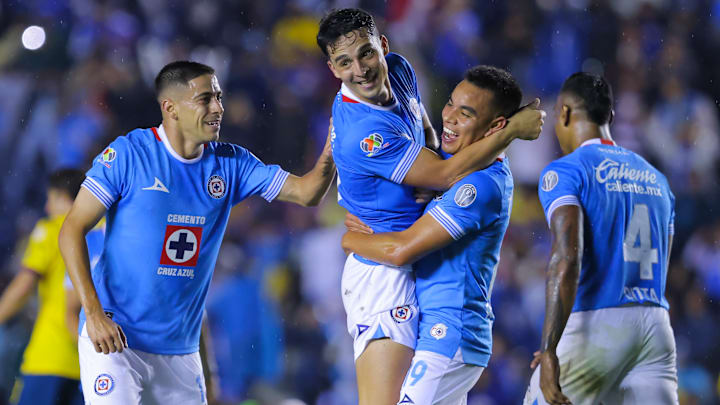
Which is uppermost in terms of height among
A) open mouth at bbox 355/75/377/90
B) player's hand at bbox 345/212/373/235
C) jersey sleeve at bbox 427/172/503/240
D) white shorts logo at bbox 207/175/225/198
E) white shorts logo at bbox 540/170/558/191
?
open mouth at bbox 355/75/377/90

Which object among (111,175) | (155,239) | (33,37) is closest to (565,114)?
(155,239)

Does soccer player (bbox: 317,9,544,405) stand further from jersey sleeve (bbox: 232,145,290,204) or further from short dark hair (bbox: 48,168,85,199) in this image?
short dark hair (bbox: 48,168,85,199)

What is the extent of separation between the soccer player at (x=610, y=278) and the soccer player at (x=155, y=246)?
168 cm

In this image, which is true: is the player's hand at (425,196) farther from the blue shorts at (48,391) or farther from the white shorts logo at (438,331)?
the blue shorts at (48,391)

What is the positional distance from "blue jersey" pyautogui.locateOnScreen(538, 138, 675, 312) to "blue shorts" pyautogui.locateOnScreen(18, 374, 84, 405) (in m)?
3.32

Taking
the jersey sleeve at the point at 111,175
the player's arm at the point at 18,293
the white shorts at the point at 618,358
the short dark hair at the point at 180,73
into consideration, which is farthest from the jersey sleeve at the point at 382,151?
the player's arm at the point at 18,293

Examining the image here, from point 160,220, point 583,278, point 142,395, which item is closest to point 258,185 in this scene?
point 160,220

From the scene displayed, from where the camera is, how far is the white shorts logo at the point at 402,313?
371 cm

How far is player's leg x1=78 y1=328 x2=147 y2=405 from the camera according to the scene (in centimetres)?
390

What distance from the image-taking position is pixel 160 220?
412 centimetres

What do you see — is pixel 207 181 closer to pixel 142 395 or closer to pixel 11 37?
pixel 142 395

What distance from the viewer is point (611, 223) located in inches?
166

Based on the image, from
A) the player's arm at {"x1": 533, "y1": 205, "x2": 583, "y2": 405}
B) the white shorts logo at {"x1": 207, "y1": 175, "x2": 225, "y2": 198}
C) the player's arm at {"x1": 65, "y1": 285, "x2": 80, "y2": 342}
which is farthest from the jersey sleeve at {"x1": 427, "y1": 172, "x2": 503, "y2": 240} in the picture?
the player's arm at {"x1": 65, "y1": 285, "x2": 80, "y2": 342}

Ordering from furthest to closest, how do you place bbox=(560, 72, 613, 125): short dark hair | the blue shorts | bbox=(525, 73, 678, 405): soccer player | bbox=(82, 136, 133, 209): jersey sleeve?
the blue shorts
bbox=(560, 72, 613, 125): short dark hair
bbox=(525, 73, 678, 405): soccer player
bbox=(82, 136, 133, 209): jersey sleeve
